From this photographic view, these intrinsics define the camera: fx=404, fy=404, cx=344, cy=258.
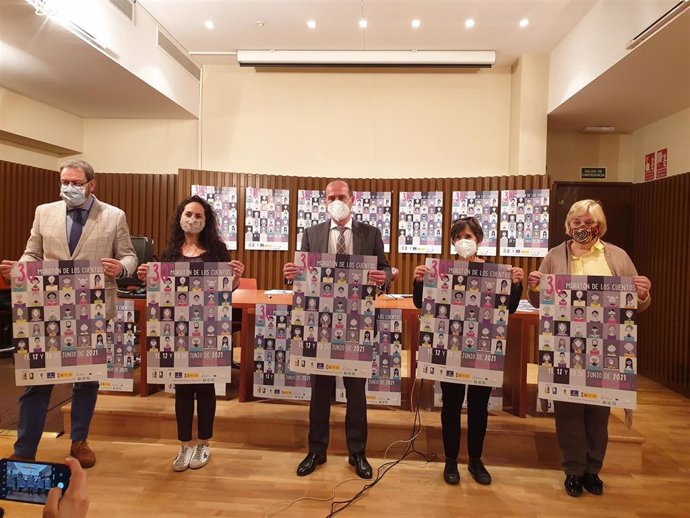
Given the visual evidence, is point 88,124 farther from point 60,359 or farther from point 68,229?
point 60,359

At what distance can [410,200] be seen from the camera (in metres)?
5.26

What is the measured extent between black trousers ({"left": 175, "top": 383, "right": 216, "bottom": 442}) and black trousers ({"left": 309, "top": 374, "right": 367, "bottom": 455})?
0.60m

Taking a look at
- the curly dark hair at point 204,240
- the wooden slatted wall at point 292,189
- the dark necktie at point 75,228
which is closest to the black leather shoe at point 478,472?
the curly dark hair at point 204,240

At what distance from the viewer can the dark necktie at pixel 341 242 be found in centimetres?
246

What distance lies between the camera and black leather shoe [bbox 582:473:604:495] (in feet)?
7.50

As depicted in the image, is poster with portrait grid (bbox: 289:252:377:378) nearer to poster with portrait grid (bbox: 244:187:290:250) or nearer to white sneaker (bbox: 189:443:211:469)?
white sneaker (bbox: 189:443:211:469)

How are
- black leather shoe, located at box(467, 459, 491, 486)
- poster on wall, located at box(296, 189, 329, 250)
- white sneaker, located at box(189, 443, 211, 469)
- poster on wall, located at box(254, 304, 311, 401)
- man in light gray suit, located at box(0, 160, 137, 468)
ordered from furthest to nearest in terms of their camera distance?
poster on wall, located at box(296, 189, 329, 250) → poster on wall, located at box(254, 304, 311, 401) → white sneaker, located at box(189, 443, 211, 469) → black leather shoe, located at box(467, 459, 491, 486) → man in light gray suit, located at box(0, 160, 137, 468)

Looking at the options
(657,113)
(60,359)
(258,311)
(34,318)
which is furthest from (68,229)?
(657,113)

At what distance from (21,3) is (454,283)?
12.1 feet

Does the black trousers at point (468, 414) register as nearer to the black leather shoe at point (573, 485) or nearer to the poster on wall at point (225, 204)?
the black leather shoe at point (573, 485)

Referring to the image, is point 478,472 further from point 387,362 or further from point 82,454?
point 82,454

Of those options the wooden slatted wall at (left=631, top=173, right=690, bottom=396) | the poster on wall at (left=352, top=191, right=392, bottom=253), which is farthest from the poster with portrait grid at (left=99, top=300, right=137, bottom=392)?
the wooden slatted wall at (left=631, top=173, right=690, bottom=396)

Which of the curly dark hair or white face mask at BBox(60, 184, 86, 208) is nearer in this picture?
white face mask at BBox(60, 184, 86, 208)

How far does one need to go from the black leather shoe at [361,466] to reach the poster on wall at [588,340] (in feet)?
3.49
